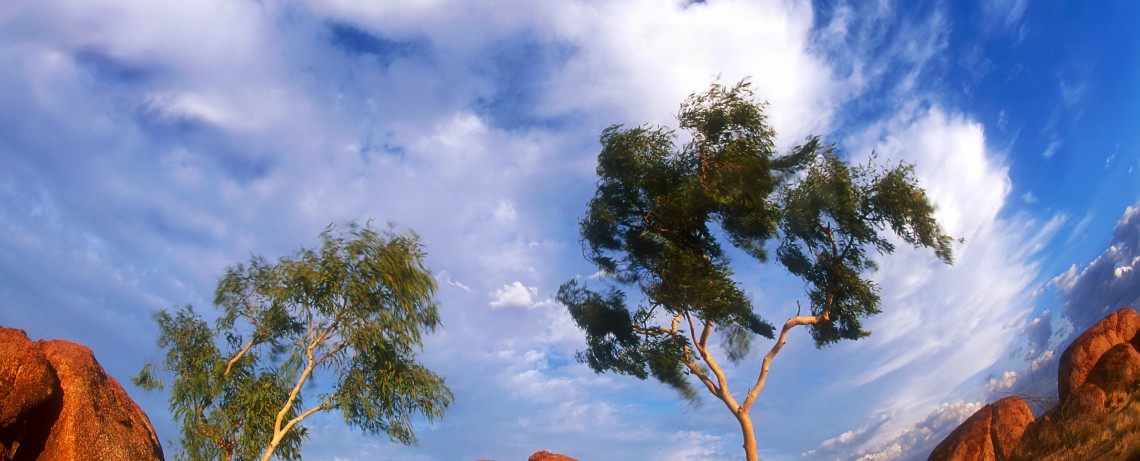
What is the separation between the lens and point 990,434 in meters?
19.1

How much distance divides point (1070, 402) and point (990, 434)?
7.60 feet


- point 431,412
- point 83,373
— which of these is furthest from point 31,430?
point 431,412

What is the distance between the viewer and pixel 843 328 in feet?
81.3

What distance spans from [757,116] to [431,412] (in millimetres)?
17974

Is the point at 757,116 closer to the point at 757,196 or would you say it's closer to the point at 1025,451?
the point at 757,196

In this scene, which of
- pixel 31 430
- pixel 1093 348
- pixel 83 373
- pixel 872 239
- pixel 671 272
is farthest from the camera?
pixel 872 239

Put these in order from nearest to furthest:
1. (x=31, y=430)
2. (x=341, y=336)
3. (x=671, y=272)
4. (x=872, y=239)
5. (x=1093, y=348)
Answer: (x=31, y=430), (x=1093, y=348), (x=671, y=272), (x=872, y=239), (x=341, y=336)

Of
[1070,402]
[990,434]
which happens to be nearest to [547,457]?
[990,434]

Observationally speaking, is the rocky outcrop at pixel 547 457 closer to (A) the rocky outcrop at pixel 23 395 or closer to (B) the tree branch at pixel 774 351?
(B) the tree branch at pixel 774 351

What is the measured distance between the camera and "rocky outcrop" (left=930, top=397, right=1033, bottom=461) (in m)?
18.5

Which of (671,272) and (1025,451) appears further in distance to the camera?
(671,272)

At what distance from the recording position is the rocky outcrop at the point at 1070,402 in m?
17.3

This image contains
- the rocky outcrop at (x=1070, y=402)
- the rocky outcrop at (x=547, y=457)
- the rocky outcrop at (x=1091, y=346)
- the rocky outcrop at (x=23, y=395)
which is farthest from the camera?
the rocky outcrop at (x=547, y=457)

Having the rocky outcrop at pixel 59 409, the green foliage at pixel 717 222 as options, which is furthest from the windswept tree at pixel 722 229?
the rocky outcrop at pixel 59 409
